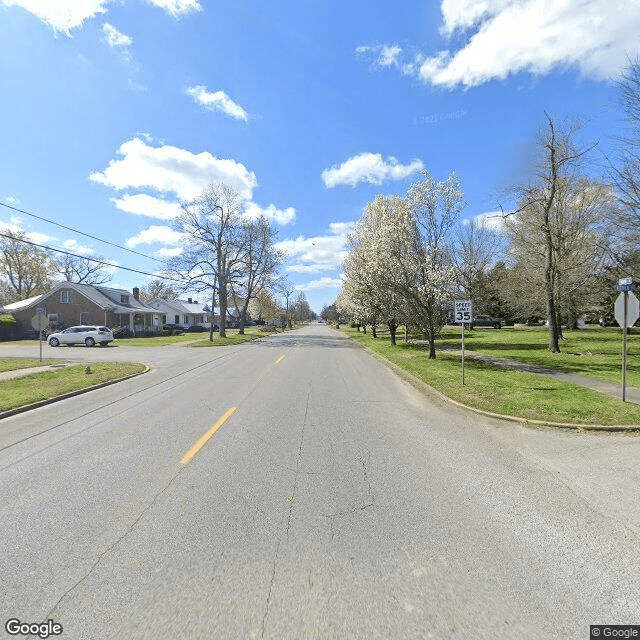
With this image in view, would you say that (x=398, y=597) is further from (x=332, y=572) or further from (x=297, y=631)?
(x=297, y=631)

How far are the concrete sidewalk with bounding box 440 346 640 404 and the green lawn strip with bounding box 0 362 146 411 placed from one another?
14419 millimetres

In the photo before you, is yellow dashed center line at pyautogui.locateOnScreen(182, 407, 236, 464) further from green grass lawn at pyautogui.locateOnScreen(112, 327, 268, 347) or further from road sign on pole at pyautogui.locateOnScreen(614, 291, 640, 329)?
green grass lawn at pyautogui.locateOnScreen(112, 327, 268, 347)

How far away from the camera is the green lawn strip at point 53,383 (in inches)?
384

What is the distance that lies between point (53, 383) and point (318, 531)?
12.0 meters

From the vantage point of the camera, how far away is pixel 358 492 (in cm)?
443

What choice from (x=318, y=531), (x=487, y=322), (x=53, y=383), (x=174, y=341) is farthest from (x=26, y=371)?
(x=487, y=322)

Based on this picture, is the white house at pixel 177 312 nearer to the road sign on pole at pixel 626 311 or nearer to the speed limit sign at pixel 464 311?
the speed limit sign at pixel 464 311

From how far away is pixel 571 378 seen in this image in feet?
42.5

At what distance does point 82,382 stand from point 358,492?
1119cm

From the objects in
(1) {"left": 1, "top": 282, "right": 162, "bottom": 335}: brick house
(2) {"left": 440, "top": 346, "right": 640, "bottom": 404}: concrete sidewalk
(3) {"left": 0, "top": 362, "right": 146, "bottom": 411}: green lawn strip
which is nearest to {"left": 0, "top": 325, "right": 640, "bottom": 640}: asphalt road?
(3) {"left": 0, "top": 362, "right": 146, "bottom": 411}: green lawn strip

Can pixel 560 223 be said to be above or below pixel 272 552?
above

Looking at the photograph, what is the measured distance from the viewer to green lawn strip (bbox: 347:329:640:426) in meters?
7.82

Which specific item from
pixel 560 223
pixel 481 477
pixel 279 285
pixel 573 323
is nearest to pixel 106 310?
pixel 279 285

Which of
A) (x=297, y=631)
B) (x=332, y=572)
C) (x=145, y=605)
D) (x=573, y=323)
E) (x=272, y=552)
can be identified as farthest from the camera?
(x=573, y=323)
